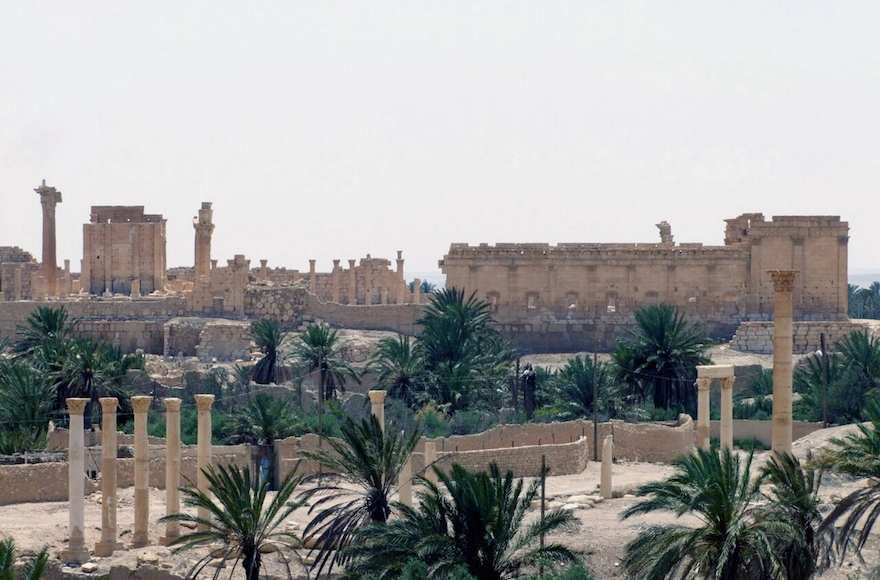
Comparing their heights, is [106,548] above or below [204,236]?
below

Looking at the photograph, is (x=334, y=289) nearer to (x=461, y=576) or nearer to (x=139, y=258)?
(x=139, y=258)

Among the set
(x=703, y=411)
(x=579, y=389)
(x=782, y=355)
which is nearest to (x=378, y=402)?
(x=703, y=411)

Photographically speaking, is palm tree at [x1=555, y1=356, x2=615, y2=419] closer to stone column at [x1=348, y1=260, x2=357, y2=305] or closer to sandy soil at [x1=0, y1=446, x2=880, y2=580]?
sandy soil at [x1=0, y1=446, x2=880, y2=580]

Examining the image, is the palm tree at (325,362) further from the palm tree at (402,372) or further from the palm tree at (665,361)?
the palm tree at (665,361)

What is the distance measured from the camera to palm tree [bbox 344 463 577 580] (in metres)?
29.1

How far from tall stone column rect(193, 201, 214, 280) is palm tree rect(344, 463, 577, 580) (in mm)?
40417

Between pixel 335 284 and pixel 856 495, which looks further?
pixel 335 284

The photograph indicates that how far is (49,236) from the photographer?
70312 mm

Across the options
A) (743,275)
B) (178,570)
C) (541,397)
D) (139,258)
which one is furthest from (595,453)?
(139,258)

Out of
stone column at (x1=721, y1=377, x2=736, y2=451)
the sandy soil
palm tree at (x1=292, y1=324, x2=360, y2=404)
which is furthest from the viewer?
palm tree at (x1=292, y1=324, x2=360, y2=404)

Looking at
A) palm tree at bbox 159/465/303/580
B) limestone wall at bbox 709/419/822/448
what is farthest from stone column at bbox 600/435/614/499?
palm tree at bbox 159/465/303/580

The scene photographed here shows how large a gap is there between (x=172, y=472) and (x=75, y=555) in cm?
231

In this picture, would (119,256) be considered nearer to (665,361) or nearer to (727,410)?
(665,361)

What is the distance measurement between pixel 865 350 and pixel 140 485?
69.7 ft
